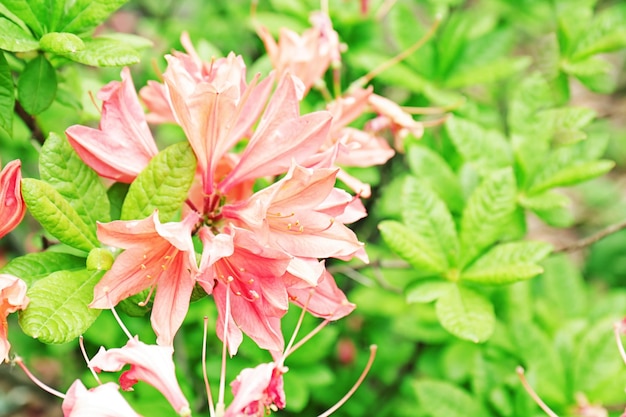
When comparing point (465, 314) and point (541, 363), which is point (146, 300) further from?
point (541, 363)

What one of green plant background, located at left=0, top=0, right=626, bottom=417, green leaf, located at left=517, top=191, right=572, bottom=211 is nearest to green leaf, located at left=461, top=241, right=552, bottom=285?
green plant background, located at left=0, top=0, right=626, bottom=417

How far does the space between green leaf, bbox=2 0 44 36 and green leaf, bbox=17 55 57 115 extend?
5cm

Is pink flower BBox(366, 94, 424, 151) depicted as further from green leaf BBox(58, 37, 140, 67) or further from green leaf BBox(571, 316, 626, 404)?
green leaf BBox(571, 316, 626, 404)

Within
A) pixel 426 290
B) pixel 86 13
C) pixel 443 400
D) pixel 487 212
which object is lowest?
pixel 443 400

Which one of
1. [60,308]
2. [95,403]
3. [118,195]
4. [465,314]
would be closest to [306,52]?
[118,195]

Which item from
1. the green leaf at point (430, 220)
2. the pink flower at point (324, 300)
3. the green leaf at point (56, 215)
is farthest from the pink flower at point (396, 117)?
the green leaf at point (56, 215)

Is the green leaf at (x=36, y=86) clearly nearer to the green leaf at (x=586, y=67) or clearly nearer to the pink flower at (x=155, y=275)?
the pink flower at (x=155, y=275)

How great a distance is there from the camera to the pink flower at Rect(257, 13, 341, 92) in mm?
1537

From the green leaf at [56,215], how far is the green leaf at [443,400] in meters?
0.87

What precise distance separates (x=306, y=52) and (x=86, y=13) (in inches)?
17.5

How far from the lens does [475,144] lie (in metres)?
1.77

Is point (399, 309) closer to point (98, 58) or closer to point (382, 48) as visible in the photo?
point (382, 48)

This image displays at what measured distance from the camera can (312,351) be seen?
6.50ft

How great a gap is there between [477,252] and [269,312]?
58 cm
